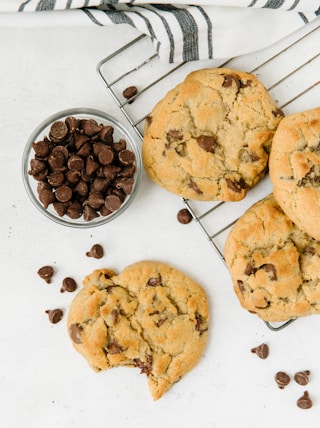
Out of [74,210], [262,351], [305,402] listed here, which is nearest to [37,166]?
[74,210]

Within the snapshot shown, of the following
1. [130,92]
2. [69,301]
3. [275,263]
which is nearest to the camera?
[275,263]

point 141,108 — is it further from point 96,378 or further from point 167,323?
point 96,378

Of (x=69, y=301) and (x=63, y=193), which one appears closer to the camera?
(x=63, y=193)

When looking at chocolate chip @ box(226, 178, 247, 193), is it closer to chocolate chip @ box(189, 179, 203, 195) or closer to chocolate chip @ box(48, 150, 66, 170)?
chocolate chip @ box(189, 179, 203, 195)

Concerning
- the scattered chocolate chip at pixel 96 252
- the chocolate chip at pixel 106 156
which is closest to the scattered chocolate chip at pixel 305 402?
the scattered chocolate chip at pixel 96 252

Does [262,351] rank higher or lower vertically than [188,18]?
lower

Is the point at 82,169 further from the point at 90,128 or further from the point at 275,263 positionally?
the point at 275,263

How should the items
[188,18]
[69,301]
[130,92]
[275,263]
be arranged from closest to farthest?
[275,263] → [188,18] → [130,92] → [69,301]

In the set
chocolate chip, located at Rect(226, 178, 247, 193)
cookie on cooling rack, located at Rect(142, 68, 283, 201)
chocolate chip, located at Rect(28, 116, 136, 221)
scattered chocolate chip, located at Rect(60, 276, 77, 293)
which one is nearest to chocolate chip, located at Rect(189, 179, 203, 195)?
cookie on cooling rack, located at Rect(142, 68, 283, 201)
